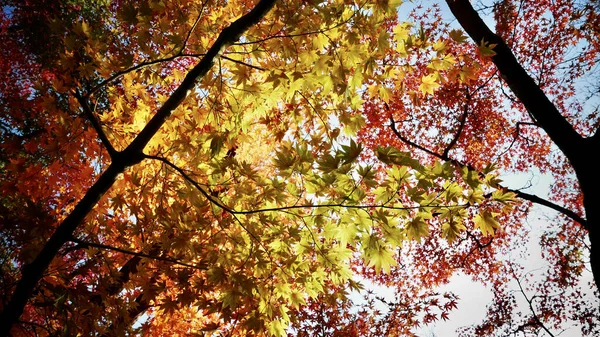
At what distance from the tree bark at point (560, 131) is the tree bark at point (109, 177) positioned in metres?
3.14

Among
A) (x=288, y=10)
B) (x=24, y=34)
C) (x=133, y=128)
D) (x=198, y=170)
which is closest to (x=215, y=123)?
(x=198, y=170)

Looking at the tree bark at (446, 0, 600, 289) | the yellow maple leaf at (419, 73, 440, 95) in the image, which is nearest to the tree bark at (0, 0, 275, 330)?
the yellow maple leaf at (419, 73, 440, 95)

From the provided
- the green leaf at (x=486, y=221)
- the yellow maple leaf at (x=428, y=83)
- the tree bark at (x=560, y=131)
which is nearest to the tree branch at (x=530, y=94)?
the tree bark at (x=560, y=131)

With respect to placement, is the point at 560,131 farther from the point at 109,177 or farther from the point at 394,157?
the point at 109,177

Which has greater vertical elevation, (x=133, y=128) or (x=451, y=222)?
(x=133, y=128)

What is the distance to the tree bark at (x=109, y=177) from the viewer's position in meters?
2.08

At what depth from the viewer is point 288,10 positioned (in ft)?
9.18

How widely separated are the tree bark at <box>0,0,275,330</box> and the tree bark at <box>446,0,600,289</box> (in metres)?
3.14

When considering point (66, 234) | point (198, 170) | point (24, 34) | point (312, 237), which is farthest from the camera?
point (24, 34)

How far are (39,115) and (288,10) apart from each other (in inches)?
344

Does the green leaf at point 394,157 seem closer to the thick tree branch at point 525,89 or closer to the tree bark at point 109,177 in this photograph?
the tree bark at point 109,177

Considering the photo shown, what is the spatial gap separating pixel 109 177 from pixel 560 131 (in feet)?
16.8

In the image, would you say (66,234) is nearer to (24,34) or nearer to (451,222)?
(451,222)

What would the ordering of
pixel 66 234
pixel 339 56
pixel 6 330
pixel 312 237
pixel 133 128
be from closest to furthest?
pixel 6 330 < pixel 66 234 < pixel 312 237 < pixel 339 56 < pixel 133 128
